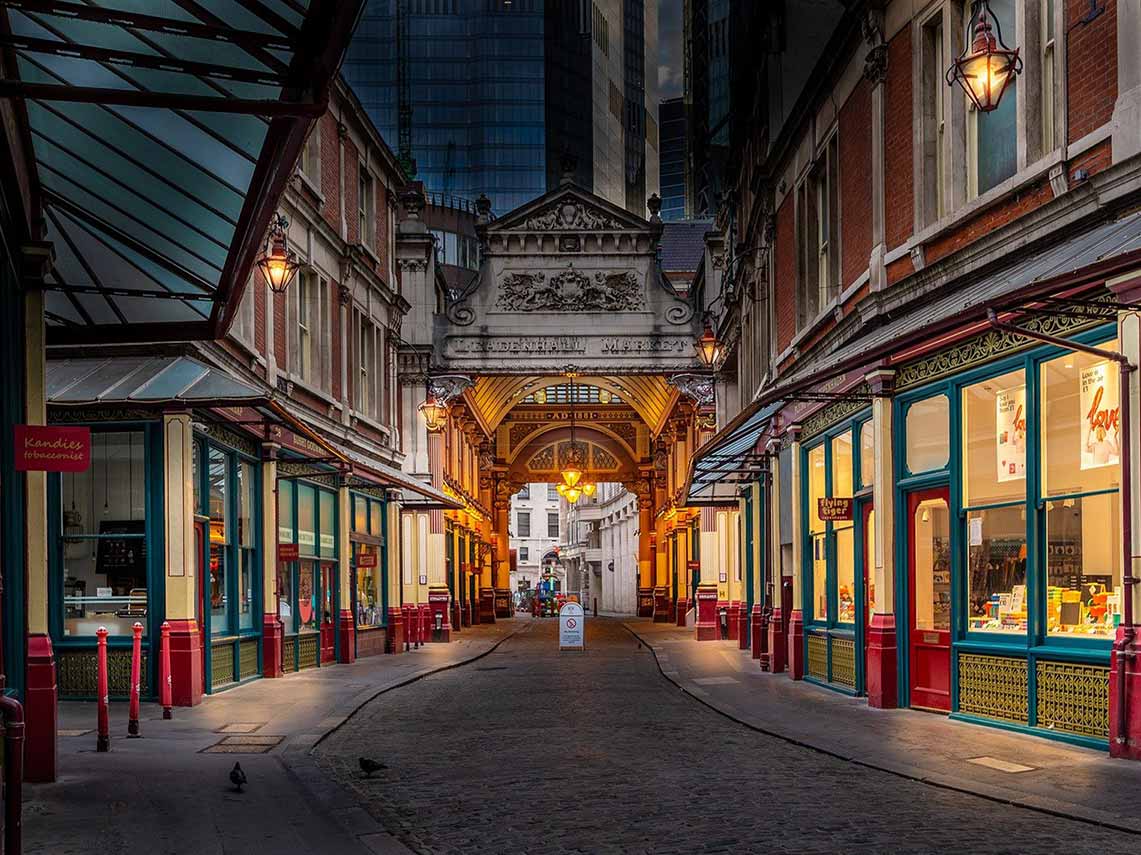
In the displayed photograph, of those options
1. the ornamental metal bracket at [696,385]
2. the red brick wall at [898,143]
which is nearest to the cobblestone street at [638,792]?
the red brick wall at [898,143]

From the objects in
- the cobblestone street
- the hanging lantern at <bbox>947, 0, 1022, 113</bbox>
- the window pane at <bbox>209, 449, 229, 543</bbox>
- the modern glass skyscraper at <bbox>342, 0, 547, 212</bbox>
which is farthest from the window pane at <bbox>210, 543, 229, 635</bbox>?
the modern glass skyscraper at <bbox>342, 0, 547, 212</bbox>

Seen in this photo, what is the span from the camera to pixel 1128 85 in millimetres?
11328

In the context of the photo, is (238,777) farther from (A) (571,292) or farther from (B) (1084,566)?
(A) (571,292)

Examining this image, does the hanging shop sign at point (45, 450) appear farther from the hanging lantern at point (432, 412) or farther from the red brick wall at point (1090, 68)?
the hanging lantern at point (432, 412)

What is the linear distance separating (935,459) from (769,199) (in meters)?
12.1

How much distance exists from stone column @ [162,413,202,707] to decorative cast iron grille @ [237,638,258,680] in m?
3.22

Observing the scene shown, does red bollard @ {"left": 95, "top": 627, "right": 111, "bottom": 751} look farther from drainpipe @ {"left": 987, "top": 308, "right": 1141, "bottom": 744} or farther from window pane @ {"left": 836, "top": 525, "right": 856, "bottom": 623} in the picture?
window pane @ {"left": 836, "top": 525, "right": 856, "bottom": 623}

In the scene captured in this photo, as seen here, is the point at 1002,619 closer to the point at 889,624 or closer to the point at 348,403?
the point at 889,624

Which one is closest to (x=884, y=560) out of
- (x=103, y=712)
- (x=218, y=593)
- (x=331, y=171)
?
(x=103, y=712)

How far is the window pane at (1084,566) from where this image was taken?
12078 mm

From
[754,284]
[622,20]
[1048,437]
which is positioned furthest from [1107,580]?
[622,20]

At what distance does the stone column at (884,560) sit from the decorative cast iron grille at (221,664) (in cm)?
884

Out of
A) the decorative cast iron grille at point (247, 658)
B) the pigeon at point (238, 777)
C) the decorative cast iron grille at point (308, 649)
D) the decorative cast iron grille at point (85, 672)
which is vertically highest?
the pigeon at point (238, 777)

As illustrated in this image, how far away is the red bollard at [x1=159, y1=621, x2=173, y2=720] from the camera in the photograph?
16.2 metres
